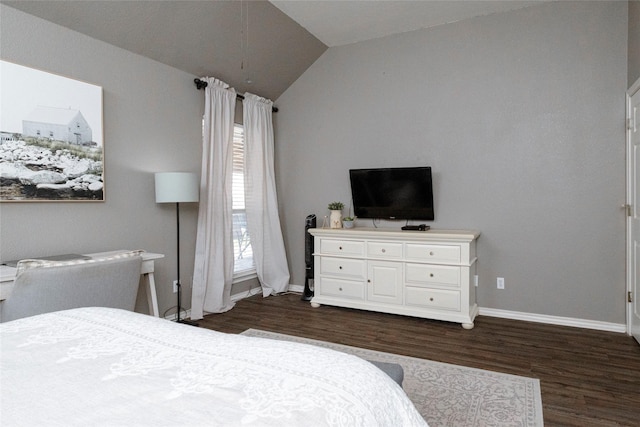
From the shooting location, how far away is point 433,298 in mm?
3848

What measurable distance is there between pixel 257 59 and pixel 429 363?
347 cm

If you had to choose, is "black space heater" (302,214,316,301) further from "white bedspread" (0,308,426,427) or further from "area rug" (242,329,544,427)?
"white bedspread" (0,308,426,427)

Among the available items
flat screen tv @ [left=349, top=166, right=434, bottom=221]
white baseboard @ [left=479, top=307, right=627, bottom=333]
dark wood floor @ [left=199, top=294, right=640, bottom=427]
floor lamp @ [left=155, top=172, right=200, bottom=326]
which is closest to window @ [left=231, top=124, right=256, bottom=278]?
dark wood floor @ [left=199, top=294, right=640, bottom=427]

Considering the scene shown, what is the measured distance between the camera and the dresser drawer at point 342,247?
13.9 ft

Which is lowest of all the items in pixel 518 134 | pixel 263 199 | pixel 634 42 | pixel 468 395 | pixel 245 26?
pixel 468 395

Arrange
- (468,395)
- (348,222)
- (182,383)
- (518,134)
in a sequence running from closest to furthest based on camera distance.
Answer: (182,383), (468,395), (518,134), (348,222)

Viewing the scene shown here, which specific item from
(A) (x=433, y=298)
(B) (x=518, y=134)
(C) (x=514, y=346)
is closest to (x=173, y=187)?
(A) (x=433, y=298)

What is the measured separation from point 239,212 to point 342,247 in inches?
51.9

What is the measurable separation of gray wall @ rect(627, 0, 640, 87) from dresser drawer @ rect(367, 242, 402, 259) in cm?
242

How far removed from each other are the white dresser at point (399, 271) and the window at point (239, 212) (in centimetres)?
88

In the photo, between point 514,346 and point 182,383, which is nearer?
point 182,383

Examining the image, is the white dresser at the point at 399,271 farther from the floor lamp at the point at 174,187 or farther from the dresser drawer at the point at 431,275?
the floor lamp at the point at 174,187

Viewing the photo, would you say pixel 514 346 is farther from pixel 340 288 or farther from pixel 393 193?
pixel 393 193

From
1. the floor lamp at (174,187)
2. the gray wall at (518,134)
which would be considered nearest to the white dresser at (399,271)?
the gray wall at (518,134)
